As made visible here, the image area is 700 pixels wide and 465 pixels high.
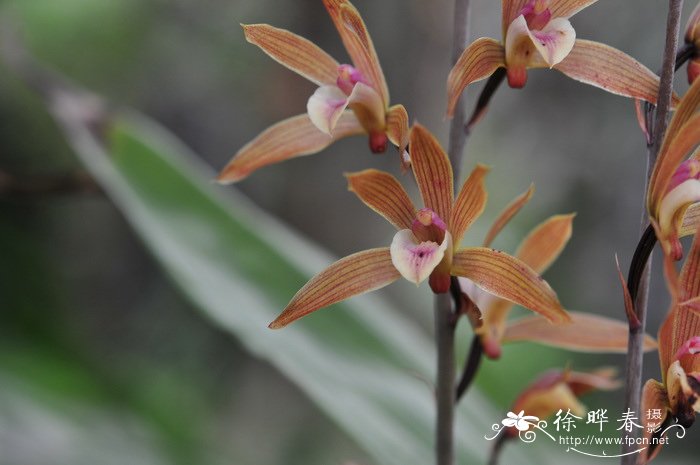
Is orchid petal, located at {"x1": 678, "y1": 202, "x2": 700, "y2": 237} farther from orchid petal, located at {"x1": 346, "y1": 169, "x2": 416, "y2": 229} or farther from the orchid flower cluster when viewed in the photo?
orchid petal, located at {"x1": 346, "y1": 169, "x2": 416, "y2": 229}

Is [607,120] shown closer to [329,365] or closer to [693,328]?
[329,365]

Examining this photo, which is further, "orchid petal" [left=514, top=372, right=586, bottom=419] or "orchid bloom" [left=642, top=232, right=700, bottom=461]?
"orchid petal" [left=514, top=372, right=586, bottom=419]

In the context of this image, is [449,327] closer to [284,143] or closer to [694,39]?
[284,143]

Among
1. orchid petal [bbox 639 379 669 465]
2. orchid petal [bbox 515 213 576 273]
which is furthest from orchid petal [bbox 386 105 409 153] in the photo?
orchid petal [bbox 639 379 669 465]

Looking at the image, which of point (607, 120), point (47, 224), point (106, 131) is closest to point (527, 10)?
point (106, 131)

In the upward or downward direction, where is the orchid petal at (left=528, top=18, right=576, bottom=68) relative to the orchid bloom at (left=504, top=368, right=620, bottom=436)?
upward

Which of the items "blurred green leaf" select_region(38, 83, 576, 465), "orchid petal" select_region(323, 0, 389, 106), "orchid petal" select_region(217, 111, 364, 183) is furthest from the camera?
"blurred green leaf" select_region(38, 83, 576, 465)
